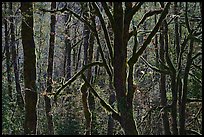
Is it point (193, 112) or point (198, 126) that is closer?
point (198, 126)

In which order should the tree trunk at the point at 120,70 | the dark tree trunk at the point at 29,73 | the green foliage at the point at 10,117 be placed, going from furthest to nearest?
the green foliage at the point at 10,117 < the tree trunk at the point at 120,70 < the dark tree trunk at the point at 29,73

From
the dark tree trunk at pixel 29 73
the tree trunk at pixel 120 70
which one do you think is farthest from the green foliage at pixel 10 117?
the tree trunk at pixel 120 70

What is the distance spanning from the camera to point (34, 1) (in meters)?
10.5

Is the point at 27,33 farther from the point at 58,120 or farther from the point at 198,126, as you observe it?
the point at 58,120

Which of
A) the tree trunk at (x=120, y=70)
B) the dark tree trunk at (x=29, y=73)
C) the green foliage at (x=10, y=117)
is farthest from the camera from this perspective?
the green foliage at (x=10, y=117)

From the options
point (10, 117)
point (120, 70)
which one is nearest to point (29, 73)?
point (120, 70)

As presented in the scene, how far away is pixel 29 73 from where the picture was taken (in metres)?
10.0

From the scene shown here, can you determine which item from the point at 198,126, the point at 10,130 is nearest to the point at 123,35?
the point at 198,126

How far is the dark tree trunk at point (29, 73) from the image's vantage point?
32.3ft

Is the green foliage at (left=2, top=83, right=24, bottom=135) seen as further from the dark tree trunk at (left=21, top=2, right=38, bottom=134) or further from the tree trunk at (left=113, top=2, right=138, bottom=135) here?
the tree trunk at (left=113, top=2, right=138, bottom=135)

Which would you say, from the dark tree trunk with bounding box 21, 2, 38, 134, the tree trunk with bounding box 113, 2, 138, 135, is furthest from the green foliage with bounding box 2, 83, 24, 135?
the tree trunk with bounding box 113, 2, 138, 135

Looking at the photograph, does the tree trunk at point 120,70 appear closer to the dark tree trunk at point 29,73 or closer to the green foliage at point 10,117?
the dark tree trunk at point 29,73

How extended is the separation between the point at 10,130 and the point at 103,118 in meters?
5.66

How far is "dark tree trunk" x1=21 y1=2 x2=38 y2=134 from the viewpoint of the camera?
9.85 m
